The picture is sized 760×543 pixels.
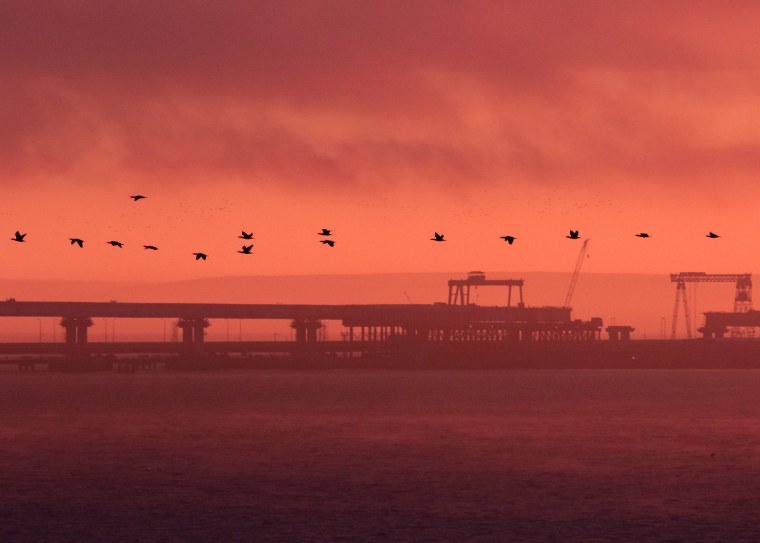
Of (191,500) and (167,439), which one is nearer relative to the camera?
(191,500)

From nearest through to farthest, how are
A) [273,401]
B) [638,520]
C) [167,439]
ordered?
[638,520] < [167,439] < [273,401]

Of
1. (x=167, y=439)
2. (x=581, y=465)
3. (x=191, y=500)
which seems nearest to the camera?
(x=191, y=500)

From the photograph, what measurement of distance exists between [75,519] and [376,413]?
83.1 m

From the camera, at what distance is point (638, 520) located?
222 ft

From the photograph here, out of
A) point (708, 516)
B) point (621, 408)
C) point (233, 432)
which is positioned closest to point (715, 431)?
point (621, 408)

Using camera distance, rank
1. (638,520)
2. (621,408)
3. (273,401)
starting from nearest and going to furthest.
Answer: (638,520) → (621,408) → (273,401)

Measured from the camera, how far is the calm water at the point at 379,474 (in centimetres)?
6569

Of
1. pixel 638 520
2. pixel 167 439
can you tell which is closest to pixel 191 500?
pixel 638 520

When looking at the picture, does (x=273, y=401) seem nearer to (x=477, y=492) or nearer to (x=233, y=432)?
(x=233, y=432)

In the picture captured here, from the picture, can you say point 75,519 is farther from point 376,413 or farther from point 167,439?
point 376,413

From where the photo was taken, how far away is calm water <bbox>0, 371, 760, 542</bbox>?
6569 centimetres

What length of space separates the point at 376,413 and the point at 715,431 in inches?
1682

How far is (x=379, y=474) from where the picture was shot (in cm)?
8750

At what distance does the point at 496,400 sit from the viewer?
571 ft
